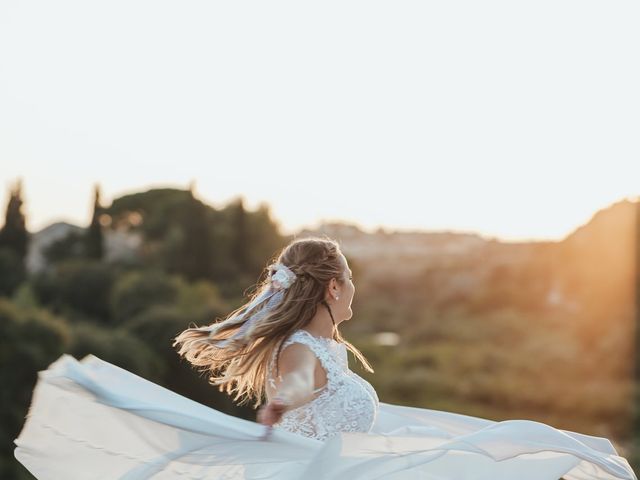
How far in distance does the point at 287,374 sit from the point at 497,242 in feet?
192

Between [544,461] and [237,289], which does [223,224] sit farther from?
[544,461]

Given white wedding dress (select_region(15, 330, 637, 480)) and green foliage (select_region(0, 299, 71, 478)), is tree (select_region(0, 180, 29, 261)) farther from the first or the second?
white wedding dress (select_region(15, 330, 637, 480))

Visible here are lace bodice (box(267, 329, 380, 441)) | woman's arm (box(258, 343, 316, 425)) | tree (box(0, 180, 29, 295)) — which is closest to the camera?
woman's arm (box(258, 343, 316, 425))

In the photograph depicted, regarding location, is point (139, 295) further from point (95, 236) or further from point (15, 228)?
point (95, 236)

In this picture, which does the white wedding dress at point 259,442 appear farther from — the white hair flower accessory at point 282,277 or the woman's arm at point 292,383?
the white hair flower accessory at point 282,277

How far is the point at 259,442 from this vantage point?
338cm

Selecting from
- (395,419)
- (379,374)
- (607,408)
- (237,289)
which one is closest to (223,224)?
(237,289)

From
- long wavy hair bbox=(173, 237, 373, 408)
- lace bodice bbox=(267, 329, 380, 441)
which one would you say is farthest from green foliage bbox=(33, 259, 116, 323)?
lace bodice bbox=(267, 329, 380, 441)

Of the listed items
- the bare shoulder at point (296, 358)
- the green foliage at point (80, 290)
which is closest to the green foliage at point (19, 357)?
the green foliage at point (80, 290)

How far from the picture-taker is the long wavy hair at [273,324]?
363cm

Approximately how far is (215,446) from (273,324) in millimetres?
446

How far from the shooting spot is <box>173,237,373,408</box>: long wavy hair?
3.63 meters

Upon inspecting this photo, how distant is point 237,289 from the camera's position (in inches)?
1305

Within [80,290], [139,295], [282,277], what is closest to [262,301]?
[282,277]
